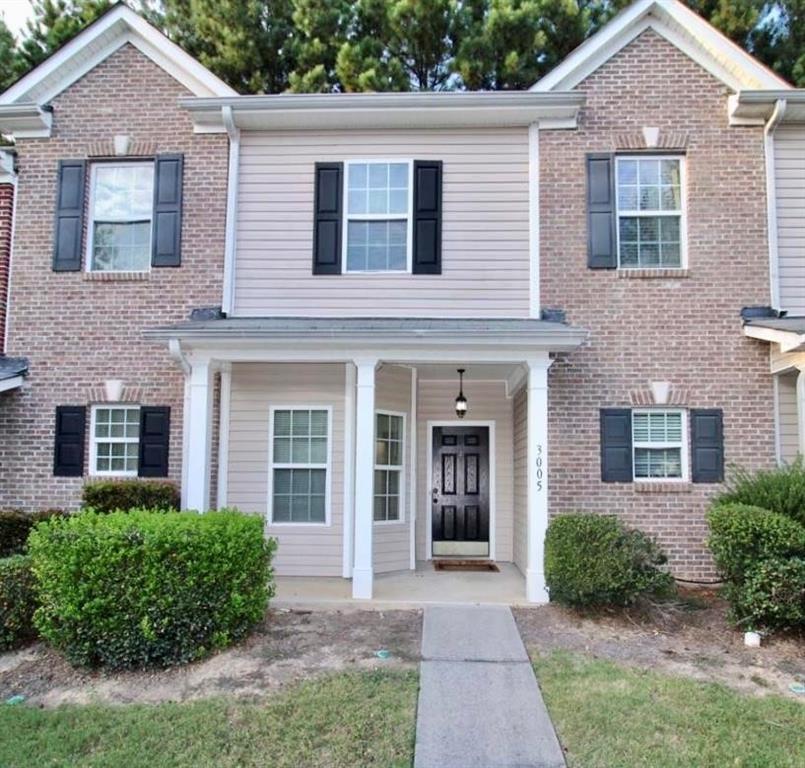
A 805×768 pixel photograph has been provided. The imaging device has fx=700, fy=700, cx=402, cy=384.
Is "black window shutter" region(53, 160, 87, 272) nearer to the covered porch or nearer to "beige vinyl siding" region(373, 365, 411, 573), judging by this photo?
the covered porch

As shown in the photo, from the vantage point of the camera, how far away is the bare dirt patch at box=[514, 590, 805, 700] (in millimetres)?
5555

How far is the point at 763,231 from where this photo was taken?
859cm

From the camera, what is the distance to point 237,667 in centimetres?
552

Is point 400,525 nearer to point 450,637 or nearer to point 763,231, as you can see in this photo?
point 450,637

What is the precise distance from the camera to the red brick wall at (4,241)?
922 cm

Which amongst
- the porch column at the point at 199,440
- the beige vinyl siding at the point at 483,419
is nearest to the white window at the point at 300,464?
the porch column at the point at 199,440

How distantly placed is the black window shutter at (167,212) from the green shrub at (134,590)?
4147 millimetres

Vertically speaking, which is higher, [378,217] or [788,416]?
[378,217]

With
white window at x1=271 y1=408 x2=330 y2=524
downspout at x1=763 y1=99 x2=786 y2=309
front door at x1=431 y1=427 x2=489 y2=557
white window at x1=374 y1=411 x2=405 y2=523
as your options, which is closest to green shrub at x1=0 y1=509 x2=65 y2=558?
white window at x1=271 y1=408 x2=330 y2=524

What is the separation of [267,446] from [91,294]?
2.99 m

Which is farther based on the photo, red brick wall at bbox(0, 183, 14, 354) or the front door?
the front door

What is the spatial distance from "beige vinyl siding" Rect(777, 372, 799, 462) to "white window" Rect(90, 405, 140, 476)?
7.87 metres

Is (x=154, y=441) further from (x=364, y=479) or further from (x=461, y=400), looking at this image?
(x=461, y=400)

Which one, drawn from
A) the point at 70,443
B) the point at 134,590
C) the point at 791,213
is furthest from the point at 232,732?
the point at 791,213
